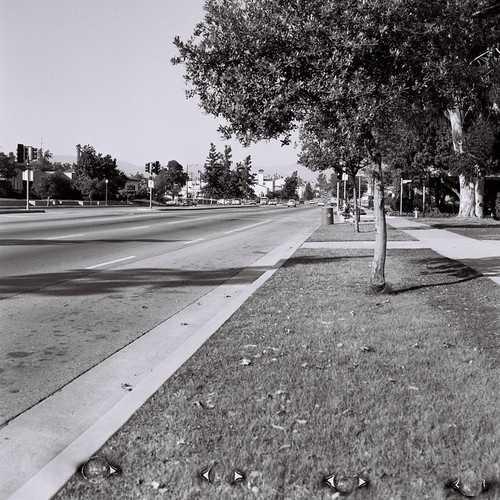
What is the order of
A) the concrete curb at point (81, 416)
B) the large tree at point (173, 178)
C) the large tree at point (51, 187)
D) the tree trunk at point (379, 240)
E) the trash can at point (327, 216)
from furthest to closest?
the large tree at point (173, 178) < the large tree at point (51, 187) < the trash can at point (327, 216) < the tree trunk at point (379, 240) < the concrete curb at point (81, 416)

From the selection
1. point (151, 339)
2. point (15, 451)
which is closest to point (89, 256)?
point (151, 339)

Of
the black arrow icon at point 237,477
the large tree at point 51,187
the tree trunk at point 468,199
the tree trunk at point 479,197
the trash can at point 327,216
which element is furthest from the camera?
the large tree at point 51,187

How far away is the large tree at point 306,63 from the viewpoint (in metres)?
7.33

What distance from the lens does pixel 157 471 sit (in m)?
3.05

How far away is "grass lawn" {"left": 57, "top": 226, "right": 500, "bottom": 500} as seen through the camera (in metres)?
2.96

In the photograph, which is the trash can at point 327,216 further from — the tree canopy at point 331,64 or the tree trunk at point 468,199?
the tree canopy at point 331,64

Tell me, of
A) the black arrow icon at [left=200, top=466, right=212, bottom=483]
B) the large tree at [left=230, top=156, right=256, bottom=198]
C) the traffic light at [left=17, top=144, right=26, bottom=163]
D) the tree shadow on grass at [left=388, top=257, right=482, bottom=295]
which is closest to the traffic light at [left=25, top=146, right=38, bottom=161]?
the traffic light at [left=17, top=144, right=26, bottom=163]

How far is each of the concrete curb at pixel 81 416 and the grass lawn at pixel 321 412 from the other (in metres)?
0.12

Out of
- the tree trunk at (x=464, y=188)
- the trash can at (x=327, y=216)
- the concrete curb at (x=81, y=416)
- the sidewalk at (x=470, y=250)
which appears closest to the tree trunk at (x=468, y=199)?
the tree trunk at (x=464, y=188)

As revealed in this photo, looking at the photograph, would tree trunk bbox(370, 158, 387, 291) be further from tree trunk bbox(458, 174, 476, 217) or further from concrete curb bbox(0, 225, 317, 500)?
tree trunk bbox(458, 174, 476, 217)

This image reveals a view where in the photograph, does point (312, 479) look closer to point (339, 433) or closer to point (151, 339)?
point (339, 433)

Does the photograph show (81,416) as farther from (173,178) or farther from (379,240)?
(173,178)

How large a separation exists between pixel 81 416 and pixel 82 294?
199 inches

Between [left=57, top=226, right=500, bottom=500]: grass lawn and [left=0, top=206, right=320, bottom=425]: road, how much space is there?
115 centimetres
